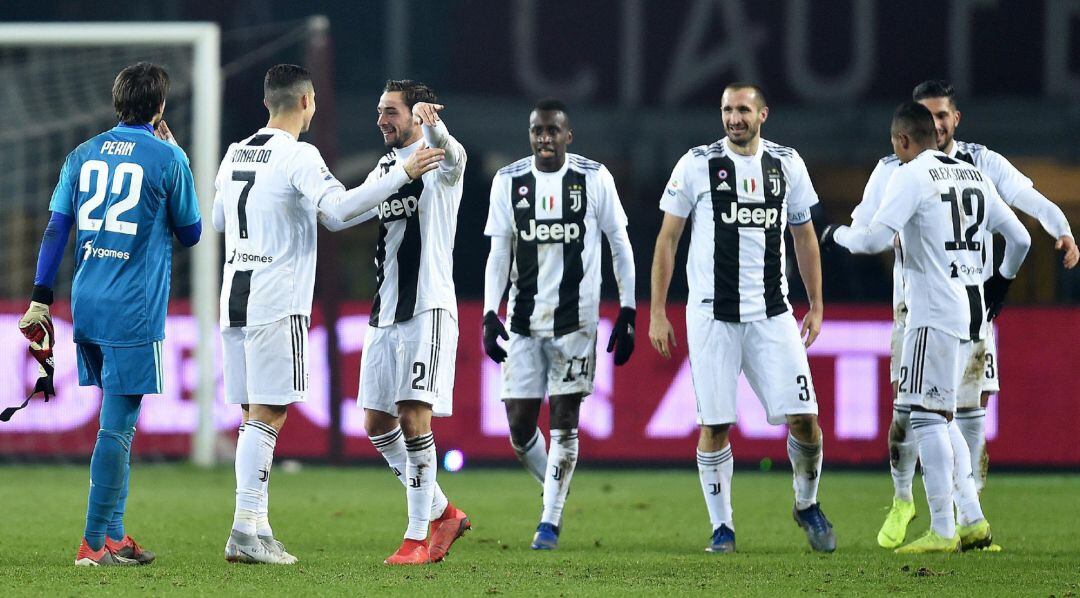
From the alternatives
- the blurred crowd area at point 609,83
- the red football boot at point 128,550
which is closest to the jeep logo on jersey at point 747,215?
the red football boot at point 128,550

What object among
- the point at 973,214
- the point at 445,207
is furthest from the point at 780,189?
the point at 445,207

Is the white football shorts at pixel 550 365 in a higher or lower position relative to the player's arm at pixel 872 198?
lower

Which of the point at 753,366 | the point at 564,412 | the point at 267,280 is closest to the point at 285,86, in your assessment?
the point at 267,280

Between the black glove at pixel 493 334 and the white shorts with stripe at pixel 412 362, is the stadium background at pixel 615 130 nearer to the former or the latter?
the black glove at pixel 493 334

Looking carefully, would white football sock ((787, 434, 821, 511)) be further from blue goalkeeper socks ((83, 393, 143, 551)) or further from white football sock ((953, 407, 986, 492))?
blue goalkeeper socks ((83, 393, 143, 551))

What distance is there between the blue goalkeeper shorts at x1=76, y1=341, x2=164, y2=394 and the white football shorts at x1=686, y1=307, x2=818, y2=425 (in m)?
2.45

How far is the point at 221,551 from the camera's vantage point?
684cm

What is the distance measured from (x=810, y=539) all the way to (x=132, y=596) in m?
3.14

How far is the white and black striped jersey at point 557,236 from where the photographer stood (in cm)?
743

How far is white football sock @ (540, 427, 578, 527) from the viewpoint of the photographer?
Result: 723 cm

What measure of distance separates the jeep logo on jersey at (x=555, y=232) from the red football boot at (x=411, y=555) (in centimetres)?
177

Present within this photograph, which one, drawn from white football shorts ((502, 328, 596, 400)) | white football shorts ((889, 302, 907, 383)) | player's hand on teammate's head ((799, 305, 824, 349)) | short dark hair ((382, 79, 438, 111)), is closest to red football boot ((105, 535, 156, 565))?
white football shorts ((502, 328, 596, 400))

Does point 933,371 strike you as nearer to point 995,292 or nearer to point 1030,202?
point 995,292

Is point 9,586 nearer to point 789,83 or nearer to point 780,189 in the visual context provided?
point 780,189
